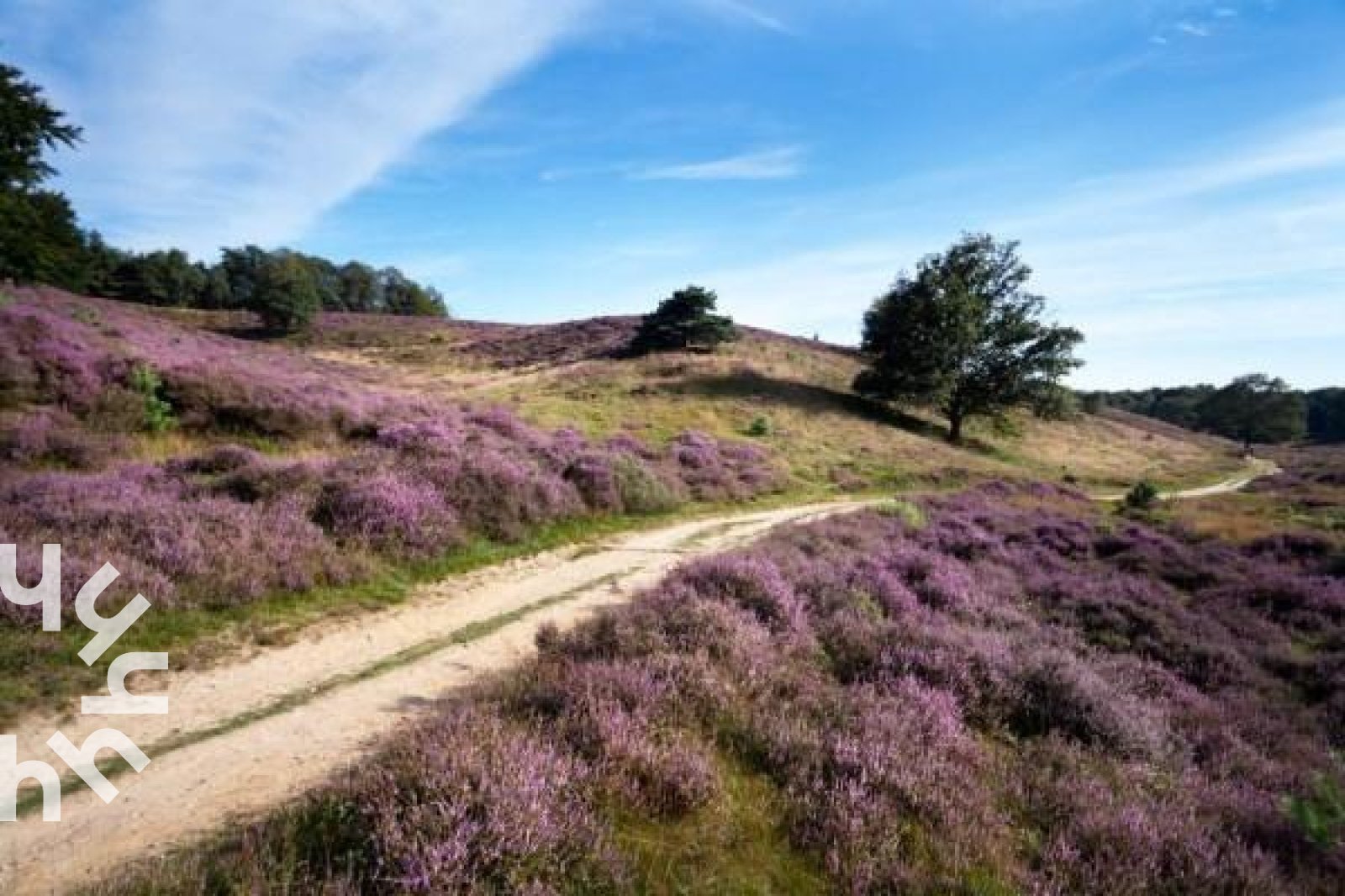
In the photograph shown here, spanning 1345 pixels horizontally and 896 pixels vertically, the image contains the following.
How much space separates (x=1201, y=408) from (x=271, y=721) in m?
148

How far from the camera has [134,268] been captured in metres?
84.2

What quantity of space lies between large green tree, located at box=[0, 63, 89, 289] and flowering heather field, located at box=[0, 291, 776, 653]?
1407 mm

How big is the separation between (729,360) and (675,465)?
29.2 meters

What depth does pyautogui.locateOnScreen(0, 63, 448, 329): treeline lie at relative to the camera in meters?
18.5

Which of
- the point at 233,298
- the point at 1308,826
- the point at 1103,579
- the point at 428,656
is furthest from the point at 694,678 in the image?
the point at 233,298

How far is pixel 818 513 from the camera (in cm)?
2105

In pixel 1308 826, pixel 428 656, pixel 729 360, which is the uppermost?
pixel 729 360

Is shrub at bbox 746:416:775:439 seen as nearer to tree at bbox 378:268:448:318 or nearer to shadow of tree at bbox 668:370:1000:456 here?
shadow of tree at bbox 668:370:1000:456

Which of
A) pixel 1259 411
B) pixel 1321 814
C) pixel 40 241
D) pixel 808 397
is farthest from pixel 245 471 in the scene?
pixel 1259 411

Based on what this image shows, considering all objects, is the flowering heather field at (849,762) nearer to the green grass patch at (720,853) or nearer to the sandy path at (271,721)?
the green grass patch at (720,853)

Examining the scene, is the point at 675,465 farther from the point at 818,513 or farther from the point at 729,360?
the point at 729,360

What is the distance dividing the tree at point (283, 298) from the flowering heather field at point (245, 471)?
39.1 meters

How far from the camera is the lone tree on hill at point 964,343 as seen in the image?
4634 centimetres

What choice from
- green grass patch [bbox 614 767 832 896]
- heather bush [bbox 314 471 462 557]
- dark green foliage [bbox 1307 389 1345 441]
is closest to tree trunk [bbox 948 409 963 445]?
heather bush [bbox 314 471 462 557]
